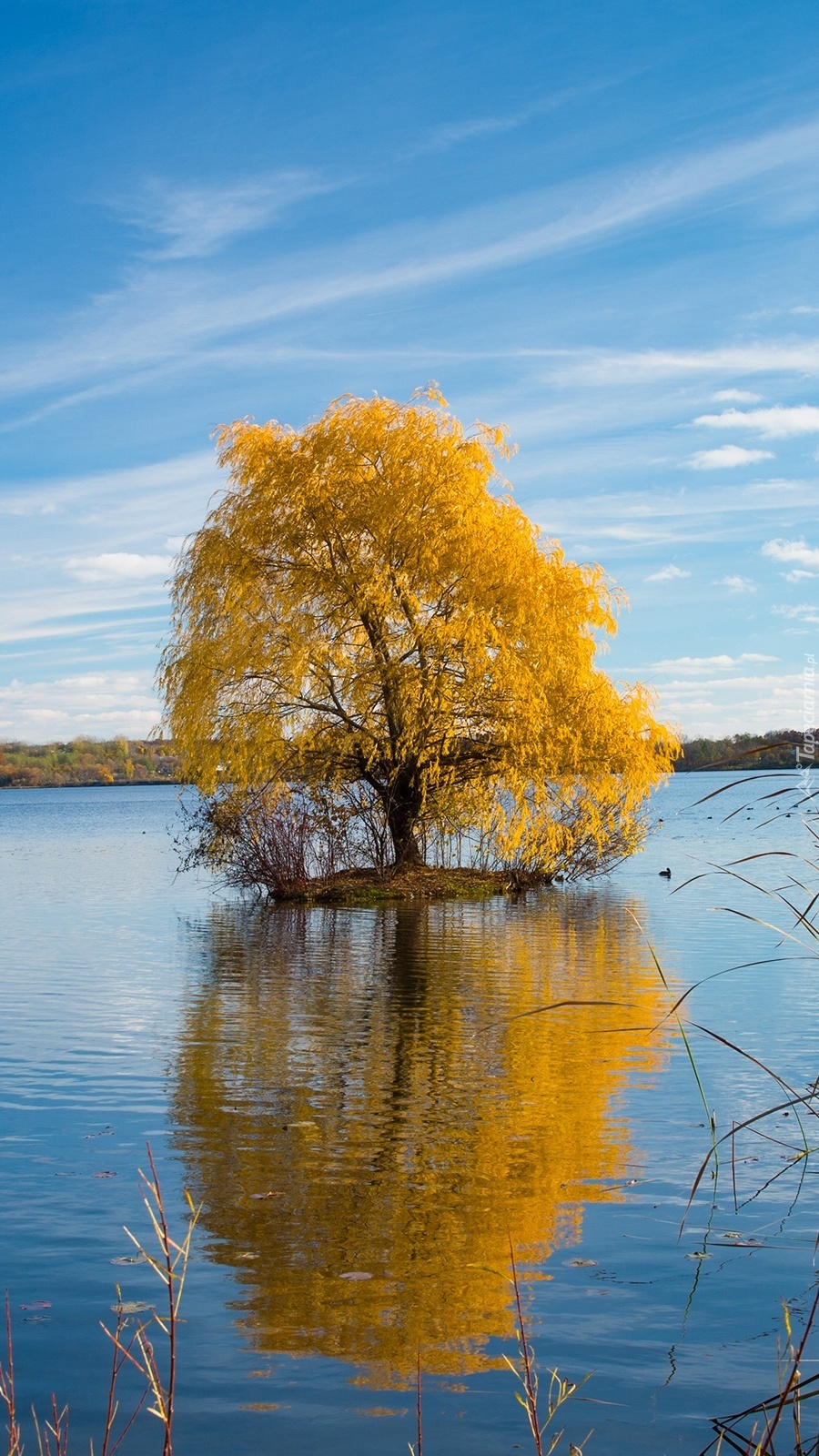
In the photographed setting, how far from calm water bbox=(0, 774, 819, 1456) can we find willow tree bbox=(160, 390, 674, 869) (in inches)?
336

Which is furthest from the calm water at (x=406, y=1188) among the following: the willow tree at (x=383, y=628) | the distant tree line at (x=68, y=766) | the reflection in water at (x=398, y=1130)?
the distant tree line at (x=68, y=766)

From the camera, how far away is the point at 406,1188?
7121 millimetres

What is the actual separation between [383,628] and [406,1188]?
18.1 m

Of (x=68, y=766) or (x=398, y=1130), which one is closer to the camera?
(x=398, y=1130)

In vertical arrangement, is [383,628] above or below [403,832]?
above

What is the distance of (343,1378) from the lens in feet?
15.9

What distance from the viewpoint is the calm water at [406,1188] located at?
4824 millimetres

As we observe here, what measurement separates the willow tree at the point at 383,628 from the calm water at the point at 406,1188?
8.55 meters

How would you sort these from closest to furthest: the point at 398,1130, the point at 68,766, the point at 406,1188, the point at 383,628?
the point at 406,1188
the point at 398,1130
the point at 383,628
the point at 68,766

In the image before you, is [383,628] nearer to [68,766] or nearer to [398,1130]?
[398,1130]

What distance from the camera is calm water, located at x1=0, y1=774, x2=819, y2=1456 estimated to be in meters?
4.82

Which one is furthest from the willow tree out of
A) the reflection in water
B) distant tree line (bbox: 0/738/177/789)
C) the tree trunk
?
distant tree line (bbox: 0/738/177/789)

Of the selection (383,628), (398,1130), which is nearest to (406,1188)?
(398,1130)

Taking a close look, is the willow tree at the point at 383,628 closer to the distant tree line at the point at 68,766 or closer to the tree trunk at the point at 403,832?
the tree trunk at the point at 403,832
